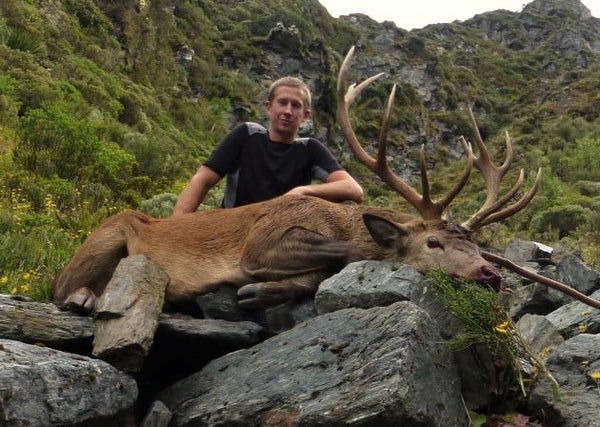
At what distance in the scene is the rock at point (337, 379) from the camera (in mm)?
2973

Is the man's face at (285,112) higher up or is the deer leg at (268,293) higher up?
the man's face at (285,112)

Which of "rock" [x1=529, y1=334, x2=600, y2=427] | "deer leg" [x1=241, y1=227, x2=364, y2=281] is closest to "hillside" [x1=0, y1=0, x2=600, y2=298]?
"deer leg" [x1=241, y1=227, x2=364, y2=281]

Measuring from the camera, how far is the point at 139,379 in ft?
13.1

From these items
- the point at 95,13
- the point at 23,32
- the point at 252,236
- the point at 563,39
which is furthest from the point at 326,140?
the point at 563,39

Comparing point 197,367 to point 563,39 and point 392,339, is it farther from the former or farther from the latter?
point 563,39

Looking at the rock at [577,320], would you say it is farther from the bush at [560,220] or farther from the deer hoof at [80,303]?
the bush at [560,220]

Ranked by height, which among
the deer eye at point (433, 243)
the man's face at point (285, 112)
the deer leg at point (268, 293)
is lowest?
the deer leg at point (268, 293)

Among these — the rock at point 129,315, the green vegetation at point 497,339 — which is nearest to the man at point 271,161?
the rock at point 129,315

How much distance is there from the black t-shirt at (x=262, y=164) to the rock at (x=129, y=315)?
1880mm

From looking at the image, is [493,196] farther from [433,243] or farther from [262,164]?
[262,164]

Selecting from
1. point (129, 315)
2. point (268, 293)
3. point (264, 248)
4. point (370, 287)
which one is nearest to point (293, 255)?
point (264, 248)

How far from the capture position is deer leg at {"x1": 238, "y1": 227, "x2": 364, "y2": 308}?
4.66 metres

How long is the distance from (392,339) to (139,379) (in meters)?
1.55

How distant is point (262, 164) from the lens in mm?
6254
